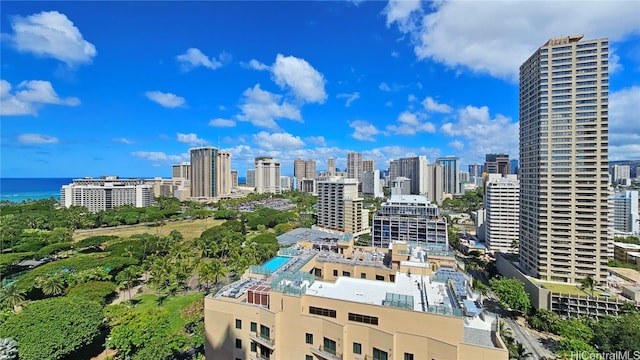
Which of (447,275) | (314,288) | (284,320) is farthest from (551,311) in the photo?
(284,320)

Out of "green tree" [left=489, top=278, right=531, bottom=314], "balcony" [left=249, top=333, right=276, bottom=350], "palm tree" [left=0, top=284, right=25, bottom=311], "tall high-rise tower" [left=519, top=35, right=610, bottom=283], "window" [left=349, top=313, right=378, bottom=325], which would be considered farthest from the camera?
"tall high-rise tower" [left=519, top=35, right=610, bottom=283]

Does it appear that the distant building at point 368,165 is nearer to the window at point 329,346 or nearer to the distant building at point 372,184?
the distant building at point 372,184

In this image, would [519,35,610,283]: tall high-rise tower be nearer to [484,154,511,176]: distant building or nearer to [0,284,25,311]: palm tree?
[0,284,25,311]: palm tree

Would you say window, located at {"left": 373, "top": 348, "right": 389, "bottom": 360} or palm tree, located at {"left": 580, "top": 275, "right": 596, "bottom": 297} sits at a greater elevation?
window, located at {"left": 373, "top": 348, "right": 389, "bottom": 360}

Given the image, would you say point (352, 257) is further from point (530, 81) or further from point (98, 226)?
point (98, 226)

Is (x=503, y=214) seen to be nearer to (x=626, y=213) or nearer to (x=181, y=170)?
(x=626, y=213)

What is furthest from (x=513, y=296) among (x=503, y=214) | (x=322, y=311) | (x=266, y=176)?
(x=266, y=176)

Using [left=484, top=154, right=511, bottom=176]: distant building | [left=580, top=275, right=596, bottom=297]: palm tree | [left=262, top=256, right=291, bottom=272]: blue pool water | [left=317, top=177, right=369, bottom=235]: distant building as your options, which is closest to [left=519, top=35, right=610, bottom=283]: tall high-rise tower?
[left=580, top=275, right=596, bottom=297]: palm tree

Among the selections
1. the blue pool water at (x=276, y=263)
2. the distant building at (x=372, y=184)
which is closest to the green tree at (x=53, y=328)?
the blue pool water at (x=276, y=263)
